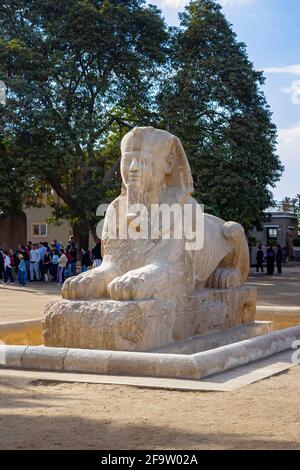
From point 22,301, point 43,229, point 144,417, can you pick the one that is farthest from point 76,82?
point 144,417

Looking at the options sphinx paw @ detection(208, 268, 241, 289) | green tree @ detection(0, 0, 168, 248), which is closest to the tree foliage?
green tree @ detection(0, 0, 168, 248)

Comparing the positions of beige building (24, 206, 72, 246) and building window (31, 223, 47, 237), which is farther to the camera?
building window (31, 223, 47, 237)

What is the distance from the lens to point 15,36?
2964 cm

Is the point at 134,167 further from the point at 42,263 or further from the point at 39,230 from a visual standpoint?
the point at 39,230

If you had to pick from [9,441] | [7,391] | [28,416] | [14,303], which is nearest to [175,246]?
[7,391]

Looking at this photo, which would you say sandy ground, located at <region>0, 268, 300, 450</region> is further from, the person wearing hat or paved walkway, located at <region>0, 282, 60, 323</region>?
the person wearing hat

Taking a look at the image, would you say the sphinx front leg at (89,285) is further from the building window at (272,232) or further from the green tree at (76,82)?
the building window at (272,232)

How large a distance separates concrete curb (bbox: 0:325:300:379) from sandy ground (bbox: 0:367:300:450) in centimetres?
41

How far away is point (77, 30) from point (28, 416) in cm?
2555

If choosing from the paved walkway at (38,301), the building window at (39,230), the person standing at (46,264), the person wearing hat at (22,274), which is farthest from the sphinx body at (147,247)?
the building window at (39,230)

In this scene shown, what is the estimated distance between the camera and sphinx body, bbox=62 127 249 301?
781 cm

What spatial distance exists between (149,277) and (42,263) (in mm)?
20951

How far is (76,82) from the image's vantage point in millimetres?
29359

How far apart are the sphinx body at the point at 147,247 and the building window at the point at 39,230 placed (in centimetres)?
4186
